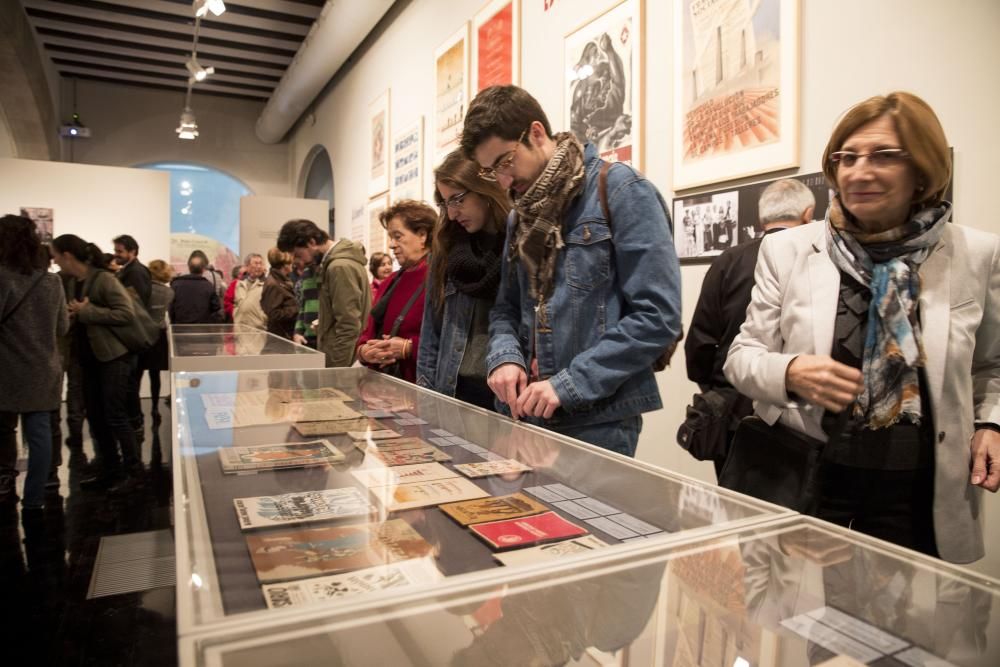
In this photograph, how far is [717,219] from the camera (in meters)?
2.97

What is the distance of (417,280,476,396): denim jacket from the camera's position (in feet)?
6.69

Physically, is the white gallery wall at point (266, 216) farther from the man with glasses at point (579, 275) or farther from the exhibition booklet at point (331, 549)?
the exhibition booklet at point (331, 549)

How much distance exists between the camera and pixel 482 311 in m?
2.03

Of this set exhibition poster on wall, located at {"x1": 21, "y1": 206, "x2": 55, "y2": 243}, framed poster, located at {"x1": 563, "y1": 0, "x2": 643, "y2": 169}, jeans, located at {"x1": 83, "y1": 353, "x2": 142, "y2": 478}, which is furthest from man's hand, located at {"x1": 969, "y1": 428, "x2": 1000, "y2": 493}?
exhibition poster on wall, located at {"x1": 21, "y1": 206, "x2": 55, "y2": 243}

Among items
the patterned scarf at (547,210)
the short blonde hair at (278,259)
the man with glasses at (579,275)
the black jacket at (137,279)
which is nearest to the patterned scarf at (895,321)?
the man with glasses at (579,275)

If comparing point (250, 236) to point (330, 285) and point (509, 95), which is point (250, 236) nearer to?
point (330, 285)

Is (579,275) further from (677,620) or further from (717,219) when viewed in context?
(717,219)

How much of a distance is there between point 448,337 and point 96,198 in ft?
30.0

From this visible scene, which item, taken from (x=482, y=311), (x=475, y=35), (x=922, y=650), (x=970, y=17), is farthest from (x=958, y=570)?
(x=475, y=35)

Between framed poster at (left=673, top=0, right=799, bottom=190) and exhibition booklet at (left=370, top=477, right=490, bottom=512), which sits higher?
framed poster at (left=673, top=0, right=799, bottom=190)

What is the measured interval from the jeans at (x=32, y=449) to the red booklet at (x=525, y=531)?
360cm

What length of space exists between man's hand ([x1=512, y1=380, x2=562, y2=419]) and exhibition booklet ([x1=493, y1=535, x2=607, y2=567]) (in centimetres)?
60

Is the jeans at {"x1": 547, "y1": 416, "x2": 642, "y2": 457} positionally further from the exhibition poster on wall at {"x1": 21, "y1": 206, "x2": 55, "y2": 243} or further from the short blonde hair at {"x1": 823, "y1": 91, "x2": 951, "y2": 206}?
the exhibition poster on wall at {"x1": 21, "y1": 206, "x2": 55, "y2": 243}

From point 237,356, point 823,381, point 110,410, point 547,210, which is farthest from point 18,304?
point 823,381
